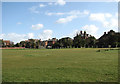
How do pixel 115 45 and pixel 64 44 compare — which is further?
pixel 64 44

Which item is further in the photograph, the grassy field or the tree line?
the tree line

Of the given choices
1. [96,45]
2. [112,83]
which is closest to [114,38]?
[96,45]

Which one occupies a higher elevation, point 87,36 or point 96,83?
point 87,36

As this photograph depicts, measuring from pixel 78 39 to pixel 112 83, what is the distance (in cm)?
12619

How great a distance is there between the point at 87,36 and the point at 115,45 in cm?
3928

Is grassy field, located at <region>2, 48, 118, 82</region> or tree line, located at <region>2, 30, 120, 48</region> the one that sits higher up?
tree line, located at <region>2, 30, 120, 48</region>

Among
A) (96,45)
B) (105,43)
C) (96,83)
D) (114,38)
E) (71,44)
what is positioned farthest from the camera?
(71,44)

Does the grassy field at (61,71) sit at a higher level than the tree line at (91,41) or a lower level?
lower

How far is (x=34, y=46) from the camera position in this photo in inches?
6038

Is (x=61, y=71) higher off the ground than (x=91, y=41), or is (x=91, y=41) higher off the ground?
(x=91, y=41)

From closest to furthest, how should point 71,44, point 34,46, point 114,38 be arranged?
1. point 114,38
2. point 71,44
3. point 34,46

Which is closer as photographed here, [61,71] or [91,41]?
[61,71]

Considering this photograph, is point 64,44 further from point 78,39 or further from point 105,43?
point 105,43

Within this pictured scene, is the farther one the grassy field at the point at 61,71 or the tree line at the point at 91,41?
the tree line at the point at 91,41
